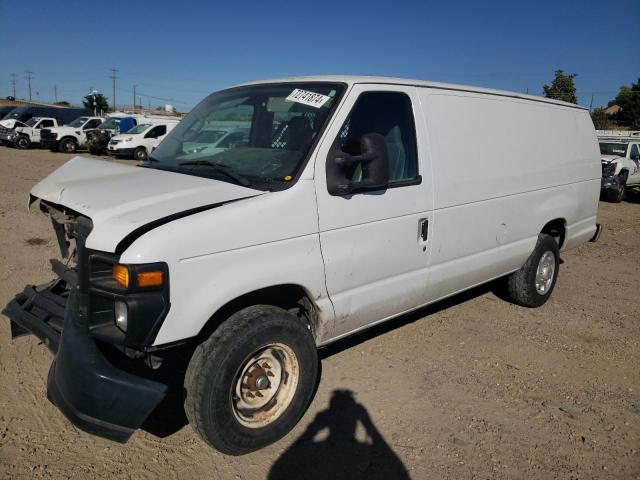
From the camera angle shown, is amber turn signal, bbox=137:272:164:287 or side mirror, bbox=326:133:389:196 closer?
amber turn signal, bbox=137:272:164:287

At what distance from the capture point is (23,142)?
26734mm

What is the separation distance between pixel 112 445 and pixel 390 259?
2105 mm

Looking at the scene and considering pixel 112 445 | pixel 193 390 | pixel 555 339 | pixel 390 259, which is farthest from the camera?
pixel 555 339

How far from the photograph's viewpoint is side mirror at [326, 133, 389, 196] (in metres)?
3.03

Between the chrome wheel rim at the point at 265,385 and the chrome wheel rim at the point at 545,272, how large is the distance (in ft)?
10.9

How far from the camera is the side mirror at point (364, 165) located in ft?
9.93

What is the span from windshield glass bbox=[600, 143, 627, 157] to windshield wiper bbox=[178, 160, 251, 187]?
16.7 meters

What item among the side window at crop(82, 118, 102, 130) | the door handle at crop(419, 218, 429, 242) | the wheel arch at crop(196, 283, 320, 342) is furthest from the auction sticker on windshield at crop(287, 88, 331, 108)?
the side window at crop(82, 118, 102, 130)

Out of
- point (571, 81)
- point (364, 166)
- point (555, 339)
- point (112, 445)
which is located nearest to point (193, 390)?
point (112, 445)

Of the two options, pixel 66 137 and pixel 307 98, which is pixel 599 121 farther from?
pixel 307 98

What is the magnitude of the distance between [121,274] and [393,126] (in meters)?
2.16

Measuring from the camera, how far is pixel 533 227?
4.89 metres

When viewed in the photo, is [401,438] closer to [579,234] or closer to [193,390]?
[193,390]

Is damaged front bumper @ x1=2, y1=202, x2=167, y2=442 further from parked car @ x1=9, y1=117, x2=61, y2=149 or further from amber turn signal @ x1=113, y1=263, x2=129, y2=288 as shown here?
parked car @ x1=9, y1=117, x2=61, y2=149
